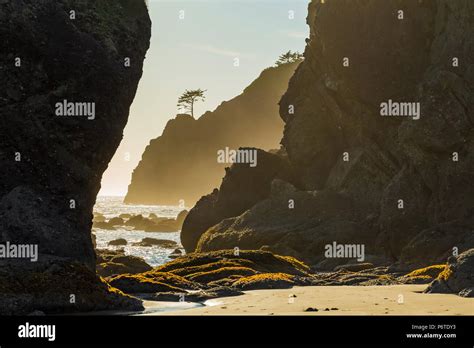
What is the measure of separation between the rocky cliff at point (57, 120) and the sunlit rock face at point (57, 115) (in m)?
0.04

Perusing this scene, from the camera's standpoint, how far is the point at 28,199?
88.7ft

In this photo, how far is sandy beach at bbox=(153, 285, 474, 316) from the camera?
22797 mm

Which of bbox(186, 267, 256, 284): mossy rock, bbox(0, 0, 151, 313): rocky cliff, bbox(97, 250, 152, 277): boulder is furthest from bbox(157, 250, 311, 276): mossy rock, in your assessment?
bbox(0, 0, 151, 313): rocky cliff

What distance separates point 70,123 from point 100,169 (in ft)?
7.85

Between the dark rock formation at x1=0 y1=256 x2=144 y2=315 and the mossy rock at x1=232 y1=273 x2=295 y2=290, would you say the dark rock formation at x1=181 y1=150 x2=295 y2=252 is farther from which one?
the dark rock formation at x1=0 y1=256 x2=144 y2=315

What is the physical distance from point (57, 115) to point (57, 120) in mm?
193

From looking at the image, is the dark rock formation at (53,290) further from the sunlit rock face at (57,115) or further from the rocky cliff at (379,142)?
the rocky cliff at (379,142)

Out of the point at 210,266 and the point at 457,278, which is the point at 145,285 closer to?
the point at 210,266

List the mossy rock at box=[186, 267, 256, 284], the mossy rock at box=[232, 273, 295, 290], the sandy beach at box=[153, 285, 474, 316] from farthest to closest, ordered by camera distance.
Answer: the mossy rock at box=[186, 267, 256, 284]
the mossy rock at box=[232, 273, 295, 290]
the sandy beach at box=[153, 285, 474, 316]

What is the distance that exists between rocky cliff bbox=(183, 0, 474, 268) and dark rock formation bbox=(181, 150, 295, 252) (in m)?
0.81

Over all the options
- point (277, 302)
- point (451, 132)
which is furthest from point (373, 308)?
point (451, 132)

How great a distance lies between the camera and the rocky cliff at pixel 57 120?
26.9 meters

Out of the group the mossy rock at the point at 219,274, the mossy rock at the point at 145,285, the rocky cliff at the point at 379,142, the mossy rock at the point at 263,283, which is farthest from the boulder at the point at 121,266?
the mossy rock at the point at 145,285

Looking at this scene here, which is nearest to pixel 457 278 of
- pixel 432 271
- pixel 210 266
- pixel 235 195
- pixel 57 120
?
pixel 432 271
